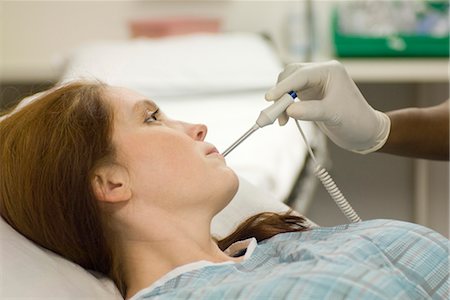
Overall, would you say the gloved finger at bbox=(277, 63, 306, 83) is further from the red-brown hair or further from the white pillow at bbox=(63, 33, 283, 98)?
the white pillow at bbox=(63, 33, 283, 98)

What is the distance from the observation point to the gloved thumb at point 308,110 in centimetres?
138

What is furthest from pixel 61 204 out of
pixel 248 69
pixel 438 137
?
pixel 248 69

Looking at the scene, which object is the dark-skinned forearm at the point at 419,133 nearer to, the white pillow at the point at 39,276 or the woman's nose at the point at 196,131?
the woman's nose at the point at 196,131

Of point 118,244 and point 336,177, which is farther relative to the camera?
point 336,177

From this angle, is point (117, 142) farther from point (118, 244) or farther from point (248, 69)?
point (248, 69)

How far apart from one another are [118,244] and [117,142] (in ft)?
0.58

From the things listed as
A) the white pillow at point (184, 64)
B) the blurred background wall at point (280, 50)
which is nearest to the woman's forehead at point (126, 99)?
the white pillow at point (184, 64)

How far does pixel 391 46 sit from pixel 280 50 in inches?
24.4

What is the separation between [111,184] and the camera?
128 centimetres

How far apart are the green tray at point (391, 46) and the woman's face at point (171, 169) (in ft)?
7.75

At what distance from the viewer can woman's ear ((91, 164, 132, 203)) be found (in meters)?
1.27

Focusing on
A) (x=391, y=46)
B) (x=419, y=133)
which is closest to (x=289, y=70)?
(x=419, y=133)

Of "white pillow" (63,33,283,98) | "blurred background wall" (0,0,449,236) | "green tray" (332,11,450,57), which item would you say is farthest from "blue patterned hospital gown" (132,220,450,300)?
"blurred background wall" (0,0,449,236)

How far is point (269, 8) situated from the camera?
3916 mm
